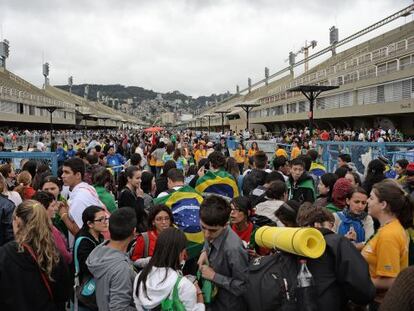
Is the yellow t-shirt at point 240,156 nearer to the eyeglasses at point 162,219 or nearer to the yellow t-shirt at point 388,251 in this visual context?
the eyeglasses at point 162,219

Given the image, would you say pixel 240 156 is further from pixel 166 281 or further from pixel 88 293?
pixel 166 281

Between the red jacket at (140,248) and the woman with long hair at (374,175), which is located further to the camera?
the woman with long hair at (374,175)

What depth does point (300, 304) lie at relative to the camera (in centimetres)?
266

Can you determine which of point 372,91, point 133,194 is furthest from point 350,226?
point 372,91

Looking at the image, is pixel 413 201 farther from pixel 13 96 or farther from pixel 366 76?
pixel 13 96

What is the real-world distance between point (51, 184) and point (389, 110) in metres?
26.1

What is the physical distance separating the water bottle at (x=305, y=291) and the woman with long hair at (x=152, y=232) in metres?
1.66

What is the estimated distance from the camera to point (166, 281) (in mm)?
3061

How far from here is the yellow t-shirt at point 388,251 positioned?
10.1 feet

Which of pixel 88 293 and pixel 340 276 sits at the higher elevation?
pixel 340 276

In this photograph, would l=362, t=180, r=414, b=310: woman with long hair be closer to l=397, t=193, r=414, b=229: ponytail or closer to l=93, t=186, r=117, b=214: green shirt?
l=397, t=193, r=414, b=229: ponytail

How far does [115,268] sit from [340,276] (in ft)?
5.70

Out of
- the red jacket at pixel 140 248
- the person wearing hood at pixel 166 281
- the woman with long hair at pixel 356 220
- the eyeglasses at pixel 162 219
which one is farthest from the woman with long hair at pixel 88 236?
the woman with long hair at pixel 356 220

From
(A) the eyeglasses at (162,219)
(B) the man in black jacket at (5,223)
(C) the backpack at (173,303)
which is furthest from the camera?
(B) the man in black jacket at (5,223)
